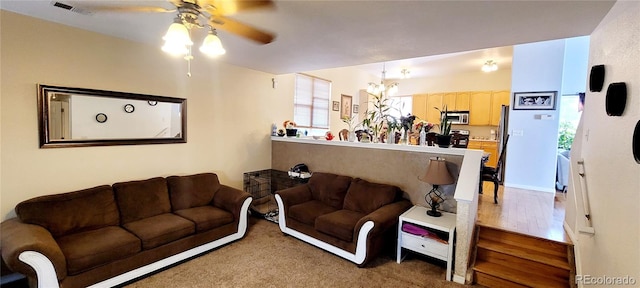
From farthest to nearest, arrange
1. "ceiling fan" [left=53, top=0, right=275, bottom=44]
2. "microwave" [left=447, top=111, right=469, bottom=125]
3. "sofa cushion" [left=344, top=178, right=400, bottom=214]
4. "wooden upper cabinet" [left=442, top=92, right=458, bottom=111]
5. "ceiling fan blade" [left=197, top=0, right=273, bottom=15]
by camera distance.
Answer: "wooden upper cabinet" [left=442, top=92, right=458, bottom=111]
"microwave" [left=447, top=111, right=469, bottom=125]
"sofa cushion" [left=344, top=178, right=400, bottom=214]
"ceiling fan blade" [left=197, top=0, right=273, bottom=15]
"ceiling fan" [left=53, top=0, right=275, bottom=44]

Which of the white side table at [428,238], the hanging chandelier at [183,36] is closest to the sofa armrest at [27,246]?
the hanging chandelier at [183,36]

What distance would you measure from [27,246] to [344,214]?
2.82m

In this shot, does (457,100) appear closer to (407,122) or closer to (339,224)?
(407,122)

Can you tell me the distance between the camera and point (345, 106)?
7.31m

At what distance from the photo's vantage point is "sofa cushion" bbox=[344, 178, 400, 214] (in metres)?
3.40

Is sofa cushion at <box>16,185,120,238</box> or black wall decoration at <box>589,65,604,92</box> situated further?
sofa cushion at <box>16,185,120,238</box>

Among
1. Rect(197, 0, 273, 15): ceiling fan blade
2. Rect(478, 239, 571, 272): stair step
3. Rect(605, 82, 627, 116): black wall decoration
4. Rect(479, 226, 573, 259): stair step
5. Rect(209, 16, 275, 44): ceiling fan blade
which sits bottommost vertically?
Rect(478, 239, 571, 272): stair step

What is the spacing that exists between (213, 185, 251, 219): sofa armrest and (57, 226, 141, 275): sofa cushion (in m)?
1.08

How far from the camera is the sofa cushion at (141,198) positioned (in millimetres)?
3037

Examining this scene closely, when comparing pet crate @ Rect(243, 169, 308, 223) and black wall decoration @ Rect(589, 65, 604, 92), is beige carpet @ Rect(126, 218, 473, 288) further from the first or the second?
black wall decoration @ Rect(589, 65, 604, 92)

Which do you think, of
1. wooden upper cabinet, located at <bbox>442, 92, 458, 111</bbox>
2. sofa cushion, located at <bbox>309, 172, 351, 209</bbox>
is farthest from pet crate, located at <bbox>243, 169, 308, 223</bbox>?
wooden upper cabinet, located at <bbox>442, 92, 458, 111</bbox>

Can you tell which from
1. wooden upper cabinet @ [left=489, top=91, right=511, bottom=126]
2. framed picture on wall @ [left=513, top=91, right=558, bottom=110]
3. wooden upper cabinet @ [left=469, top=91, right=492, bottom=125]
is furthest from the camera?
wooden upper cabinet @ [left=469, top=91, right=492, bottom=125]

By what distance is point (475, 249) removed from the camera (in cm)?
300

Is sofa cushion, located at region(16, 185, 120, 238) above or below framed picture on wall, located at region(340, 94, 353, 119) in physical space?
below
